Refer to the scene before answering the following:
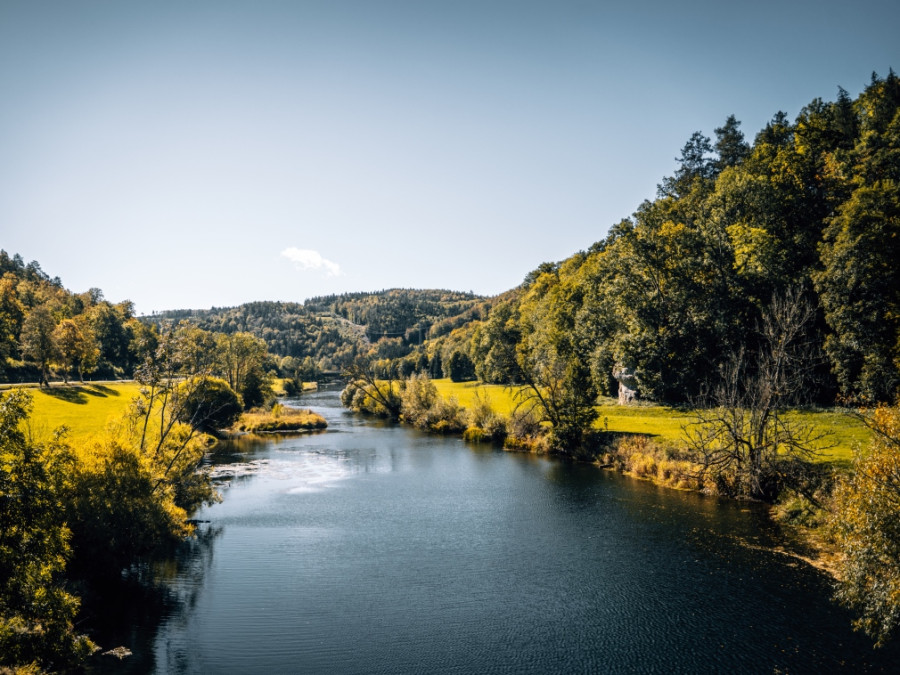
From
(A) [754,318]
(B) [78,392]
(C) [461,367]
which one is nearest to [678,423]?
(A) [754,318]

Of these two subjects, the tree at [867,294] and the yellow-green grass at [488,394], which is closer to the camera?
the tree at [867,294]

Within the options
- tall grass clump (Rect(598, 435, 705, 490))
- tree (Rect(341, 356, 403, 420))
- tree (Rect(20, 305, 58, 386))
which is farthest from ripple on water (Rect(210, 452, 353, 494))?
tree (Rect(20, 305, 58, 386))

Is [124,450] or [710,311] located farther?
[710,311]

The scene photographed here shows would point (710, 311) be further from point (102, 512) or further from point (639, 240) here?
point (102, 512)

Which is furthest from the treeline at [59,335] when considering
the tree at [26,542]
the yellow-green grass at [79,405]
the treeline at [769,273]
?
the treeline at [769,273]

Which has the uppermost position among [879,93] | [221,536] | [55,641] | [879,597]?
[879,93]

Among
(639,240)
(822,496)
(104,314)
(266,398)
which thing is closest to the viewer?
(822,496)

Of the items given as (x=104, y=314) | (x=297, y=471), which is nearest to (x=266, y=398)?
(x=297, y=471)

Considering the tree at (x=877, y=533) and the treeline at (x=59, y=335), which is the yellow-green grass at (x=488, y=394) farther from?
the tree at (x=877, y=533)

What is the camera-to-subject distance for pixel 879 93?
163 ft

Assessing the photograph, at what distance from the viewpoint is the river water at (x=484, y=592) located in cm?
1723

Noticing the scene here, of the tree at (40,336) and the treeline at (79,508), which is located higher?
the tree at (40,336)

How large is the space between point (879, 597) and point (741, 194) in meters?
45.0

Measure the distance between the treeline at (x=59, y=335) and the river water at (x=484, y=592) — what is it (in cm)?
2338
